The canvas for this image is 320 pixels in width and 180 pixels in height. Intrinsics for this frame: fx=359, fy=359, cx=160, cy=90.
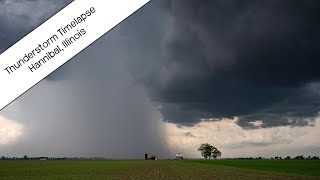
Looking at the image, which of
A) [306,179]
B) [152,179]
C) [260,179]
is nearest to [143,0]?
[152,179]

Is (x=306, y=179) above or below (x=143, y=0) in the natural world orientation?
below

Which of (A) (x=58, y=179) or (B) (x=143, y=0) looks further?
(A) (x=58, y=179)

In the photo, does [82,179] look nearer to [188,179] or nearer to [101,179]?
[101,179]

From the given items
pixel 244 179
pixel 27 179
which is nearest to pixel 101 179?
pixel 27 179

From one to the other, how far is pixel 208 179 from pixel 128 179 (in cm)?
913

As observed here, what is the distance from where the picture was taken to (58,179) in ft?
145

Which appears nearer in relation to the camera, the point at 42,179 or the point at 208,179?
the point at 208,179

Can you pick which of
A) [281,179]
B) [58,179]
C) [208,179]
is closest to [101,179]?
[58,179]

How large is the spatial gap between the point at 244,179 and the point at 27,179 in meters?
26.1

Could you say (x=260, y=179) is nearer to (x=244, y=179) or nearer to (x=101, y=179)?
(x=244, y=179)

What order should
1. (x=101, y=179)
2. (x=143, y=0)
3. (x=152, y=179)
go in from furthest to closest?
1. (x=101, y=179)
2. (x=152, y=179)
3. (x=143, y=0)

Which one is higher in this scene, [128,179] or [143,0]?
[143,0]

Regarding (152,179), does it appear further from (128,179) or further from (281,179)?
(281,179)

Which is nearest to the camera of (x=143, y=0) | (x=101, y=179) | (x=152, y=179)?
(x=143, y=0)
